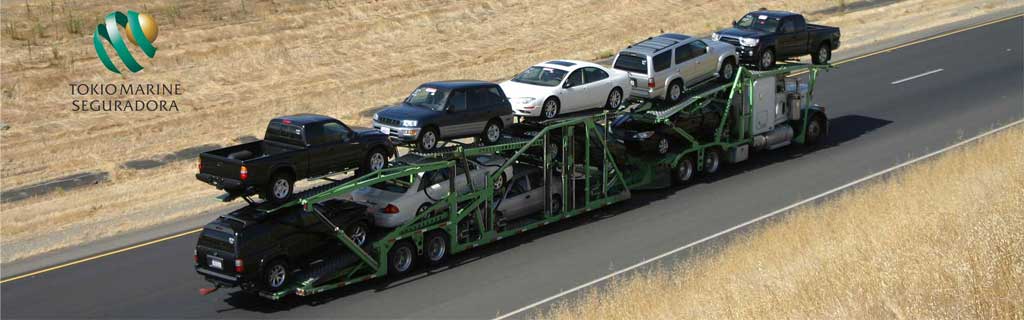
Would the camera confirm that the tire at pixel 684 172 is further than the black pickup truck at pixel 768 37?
No

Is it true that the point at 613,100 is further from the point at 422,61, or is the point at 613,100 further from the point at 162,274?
the point at 422,61

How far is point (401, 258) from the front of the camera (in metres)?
21.8

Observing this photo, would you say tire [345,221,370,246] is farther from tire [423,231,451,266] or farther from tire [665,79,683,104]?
tire [665,79,683,104]

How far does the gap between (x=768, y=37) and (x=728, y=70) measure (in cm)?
173

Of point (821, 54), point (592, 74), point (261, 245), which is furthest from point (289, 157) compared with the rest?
point (821, 54)

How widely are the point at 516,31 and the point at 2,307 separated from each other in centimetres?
3183

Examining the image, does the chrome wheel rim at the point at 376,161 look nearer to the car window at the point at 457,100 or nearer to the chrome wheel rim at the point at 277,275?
the car window at the point at 457,100

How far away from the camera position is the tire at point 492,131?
23531 mm

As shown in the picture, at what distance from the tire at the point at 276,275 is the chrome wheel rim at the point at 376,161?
2.64 m

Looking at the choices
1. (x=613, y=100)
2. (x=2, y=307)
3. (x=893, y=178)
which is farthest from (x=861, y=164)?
(x=2, y=307)

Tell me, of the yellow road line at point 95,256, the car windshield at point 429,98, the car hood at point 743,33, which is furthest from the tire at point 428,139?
the car hood at point 743,33

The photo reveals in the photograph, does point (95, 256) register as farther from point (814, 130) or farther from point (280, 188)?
point (814, 130)

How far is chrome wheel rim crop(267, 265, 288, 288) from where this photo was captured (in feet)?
65.0

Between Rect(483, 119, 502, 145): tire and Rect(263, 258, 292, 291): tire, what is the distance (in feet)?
17.7
